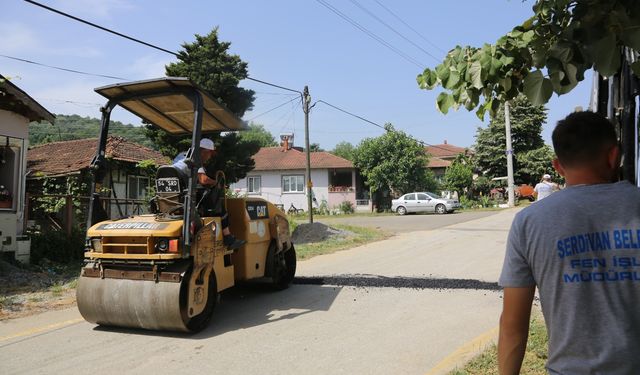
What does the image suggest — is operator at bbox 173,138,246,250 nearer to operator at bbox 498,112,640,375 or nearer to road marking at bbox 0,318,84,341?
road marking at bbox 0,318,84,341

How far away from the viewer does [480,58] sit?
10.5 feet

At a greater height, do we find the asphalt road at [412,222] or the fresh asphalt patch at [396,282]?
the asphalt road at [412,222]

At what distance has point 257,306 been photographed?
7.33 meters

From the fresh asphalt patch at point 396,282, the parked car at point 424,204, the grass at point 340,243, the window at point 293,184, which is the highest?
the window at point 293,184

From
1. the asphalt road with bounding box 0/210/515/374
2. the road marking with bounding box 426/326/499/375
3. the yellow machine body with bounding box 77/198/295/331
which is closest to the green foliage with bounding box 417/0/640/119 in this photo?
the road marking with bounding box 426/326/499/375

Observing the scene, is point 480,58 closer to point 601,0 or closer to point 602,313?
point 601,0

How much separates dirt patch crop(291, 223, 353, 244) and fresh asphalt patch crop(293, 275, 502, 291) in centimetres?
827

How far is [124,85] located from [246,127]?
6.51 ft

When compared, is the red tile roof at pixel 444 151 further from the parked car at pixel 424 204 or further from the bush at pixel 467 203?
the parked car at pixel 424 204

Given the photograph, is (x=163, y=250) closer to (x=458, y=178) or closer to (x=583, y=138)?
(x=583, y=138)

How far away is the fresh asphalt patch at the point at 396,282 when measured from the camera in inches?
331

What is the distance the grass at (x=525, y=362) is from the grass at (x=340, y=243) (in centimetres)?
845

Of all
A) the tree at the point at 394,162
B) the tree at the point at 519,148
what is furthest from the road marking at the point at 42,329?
the tree at the point at 519,148

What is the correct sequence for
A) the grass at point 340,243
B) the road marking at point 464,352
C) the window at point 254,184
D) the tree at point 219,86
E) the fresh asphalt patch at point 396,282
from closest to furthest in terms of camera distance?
the road marking at point 464,352 → the fresh asphalt patch at point 396,282 → the grass at point 340,243 → the tree at point 219,86 → the window at point 254,184
